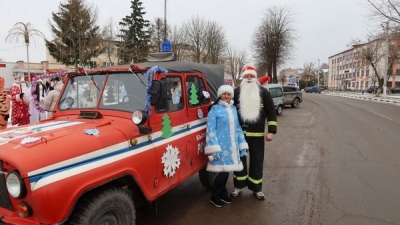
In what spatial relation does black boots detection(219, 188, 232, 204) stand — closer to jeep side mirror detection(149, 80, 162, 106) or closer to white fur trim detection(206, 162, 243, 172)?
white fur trim detection(206, 162, 243, 172)

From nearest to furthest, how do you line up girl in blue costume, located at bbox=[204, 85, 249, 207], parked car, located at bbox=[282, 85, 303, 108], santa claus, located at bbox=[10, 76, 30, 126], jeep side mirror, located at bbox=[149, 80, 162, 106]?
jeep side mirror, located at bbox=[149, 80, 162, 106] → girl in blue costume, located at bbox=[204, 85, 249, 207] → santa claus, located at bbox=[10, 76, 30, 126] → parked car, located at bbox=[282, 85, 303, 108]

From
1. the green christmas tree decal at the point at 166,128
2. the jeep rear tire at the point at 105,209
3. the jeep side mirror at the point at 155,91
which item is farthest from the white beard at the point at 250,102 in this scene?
the jeep rear tire at the point at 105,209

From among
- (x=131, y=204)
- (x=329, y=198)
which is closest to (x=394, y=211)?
(x=329, y=198)

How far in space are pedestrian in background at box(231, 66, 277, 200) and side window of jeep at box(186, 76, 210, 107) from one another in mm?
630

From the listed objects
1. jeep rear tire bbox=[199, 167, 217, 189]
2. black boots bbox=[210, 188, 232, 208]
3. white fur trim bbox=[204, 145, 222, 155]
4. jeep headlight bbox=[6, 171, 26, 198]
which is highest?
jeep headlight bbox=[6, 171, 26, 198]

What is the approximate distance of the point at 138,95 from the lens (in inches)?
138

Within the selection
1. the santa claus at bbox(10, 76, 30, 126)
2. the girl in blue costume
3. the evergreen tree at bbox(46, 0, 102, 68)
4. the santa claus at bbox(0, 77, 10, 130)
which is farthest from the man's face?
the evergreen tree at bbox(46, 0, 102, 68)

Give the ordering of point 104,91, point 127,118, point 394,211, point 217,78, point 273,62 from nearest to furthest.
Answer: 1. point 127,118
2. point 104,91
3. point 394,211
4. point 217,78
5. point 273,62

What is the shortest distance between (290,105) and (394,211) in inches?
847

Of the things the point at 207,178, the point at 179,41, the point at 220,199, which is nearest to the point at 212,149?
the point at 220,199

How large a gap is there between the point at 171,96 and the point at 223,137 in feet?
3.42

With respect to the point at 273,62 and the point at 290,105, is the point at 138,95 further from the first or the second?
the point at 273,62

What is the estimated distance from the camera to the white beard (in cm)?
466

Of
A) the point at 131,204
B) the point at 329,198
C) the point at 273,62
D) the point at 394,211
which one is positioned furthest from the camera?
the point at 273,62
